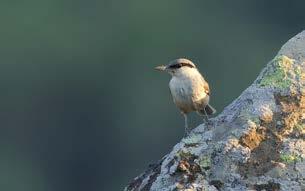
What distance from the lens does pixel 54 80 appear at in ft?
285

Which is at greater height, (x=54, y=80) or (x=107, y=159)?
(x=54, y=80)

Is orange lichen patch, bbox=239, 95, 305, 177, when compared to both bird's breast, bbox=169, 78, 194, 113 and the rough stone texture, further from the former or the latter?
bird's breast, bbox=169, 78, 194, 113

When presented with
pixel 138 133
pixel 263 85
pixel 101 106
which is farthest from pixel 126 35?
pixel 263 85

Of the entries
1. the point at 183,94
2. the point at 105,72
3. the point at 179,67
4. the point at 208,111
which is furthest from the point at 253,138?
the point at 105,72

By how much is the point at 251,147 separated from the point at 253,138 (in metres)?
0.08

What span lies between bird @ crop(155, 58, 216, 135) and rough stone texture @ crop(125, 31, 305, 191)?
175 cm

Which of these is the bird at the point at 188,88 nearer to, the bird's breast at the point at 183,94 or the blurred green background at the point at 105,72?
the bird's breast at the point at 183,94

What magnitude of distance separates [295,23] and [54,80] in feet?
48.4

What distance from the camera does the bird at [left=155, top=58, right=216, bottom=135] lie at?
1158cm

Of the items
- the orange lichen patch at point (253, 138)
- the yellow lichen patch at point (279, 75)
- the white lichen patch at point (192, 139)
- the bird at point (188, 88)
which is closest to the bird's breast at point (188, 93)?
the bird at point (188, 88)

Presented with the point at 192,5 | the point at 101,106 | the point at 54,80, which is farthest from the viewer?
the point at 192,5

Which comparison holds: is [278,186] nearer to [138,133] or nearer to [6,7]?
[138,133]

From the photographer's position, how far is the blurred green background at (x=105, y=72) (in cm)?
6856

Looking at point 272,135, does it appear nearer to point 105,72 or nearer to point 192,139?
point 192,139
